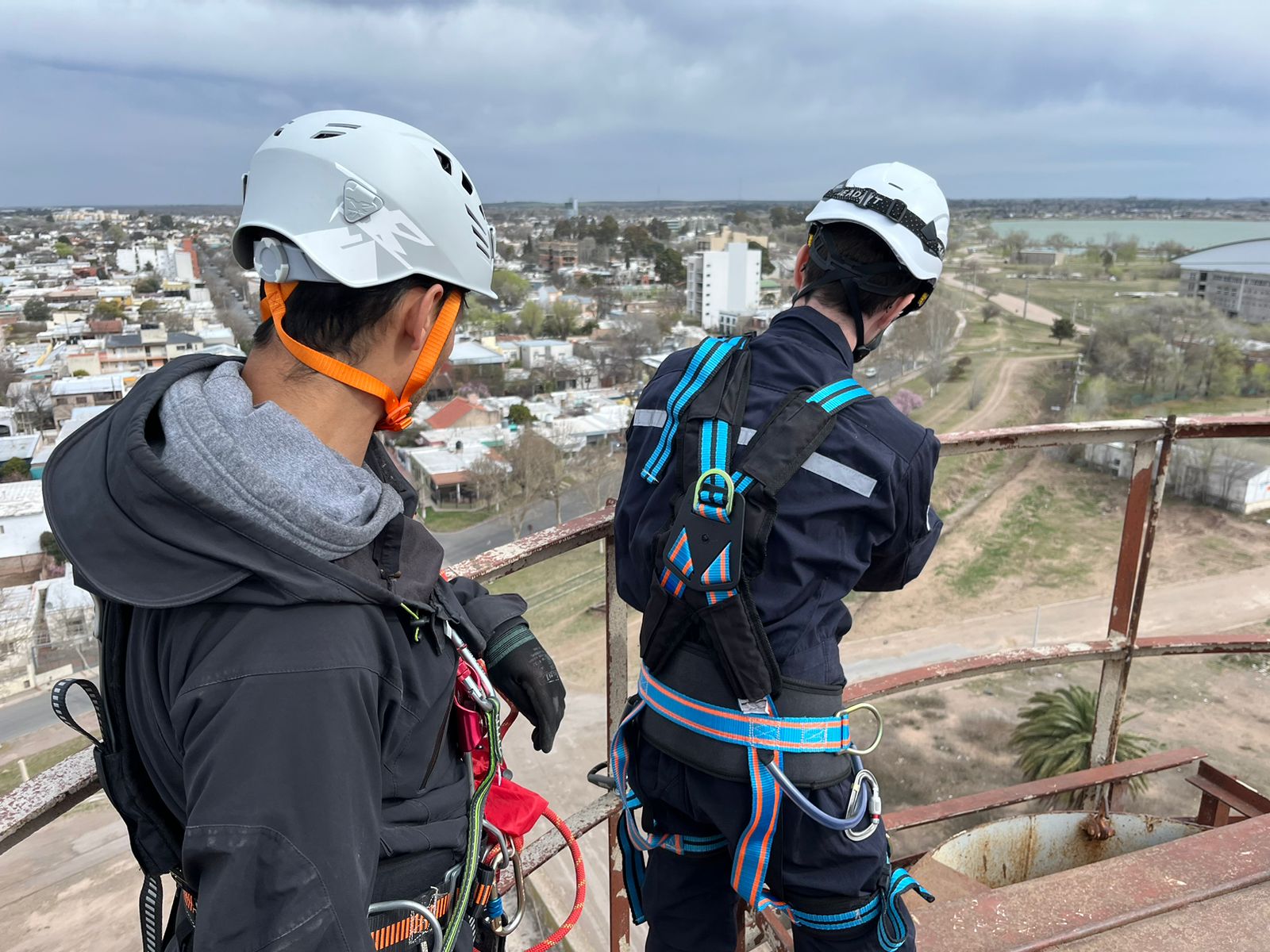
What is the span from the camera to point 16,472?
2272 centimetres

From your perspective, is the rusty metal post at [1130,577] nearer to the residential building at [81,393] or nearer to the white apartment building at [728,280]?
the residential building at [81,393]

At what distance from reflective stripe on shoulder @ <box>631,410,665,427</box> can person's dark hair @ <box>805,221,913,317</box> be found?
0.46 metres

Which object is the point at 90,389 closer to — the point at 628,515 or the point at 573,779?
the point at 573,779

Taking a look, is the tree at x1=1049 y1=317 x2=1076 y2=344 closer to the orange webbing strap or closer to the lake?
the lake

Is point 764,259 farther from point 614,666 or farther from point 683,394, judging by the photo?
point 683,394

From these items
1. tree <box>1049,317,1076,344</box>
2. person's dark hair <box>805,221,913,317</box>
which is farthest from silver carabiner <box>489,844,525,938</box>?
tree <box>1049,317,1076,344</box>

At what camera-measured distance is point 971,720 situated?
16.2 m

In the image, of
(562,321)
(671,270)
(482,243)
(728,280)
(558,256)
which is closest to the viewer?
(482,243)

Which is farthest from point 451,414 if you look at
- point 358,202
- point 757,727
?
point 358,202

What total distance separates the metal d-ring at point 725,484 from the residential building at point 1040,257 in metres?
72.9

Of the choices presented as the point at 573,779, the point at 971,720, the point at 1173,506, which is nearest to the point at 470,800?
the point at 573,779

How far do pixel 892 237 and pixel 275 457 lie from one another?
148 cm

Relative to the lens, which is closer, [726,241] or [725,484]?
[725,484]

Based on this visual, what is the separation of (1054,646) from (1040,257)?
2823 inches
